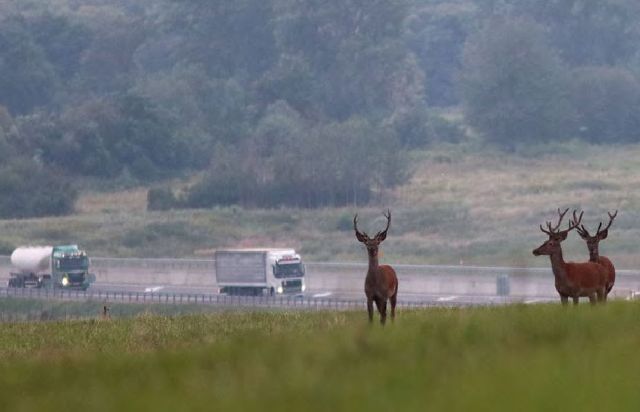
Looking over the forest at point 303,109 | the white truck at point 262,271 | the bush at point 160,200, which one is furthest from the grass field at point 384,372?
the forest at point 303,109

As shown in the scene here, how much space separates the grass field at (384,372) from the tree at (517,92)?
154851 mm

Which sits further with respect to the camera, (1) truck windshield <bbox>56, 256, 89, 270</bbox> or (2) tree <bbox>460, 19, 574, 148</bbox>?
(2) tree <bbox>460, 19, 574, 148</bbox>

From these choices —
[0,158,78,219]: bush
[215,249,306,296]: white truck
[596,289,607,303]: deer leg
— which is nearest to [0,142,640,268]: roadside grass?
[0,158,78,219]: bush

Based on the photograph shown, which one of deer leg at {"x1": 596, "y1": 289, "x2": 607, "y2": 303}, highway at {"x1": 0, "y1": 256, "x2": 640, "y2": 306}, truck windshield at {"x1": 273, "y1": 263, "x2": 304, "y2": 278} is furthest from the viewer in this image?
truck windshield at {"x1": 273, "y1": 263, "x2": 304, "y2": 278}

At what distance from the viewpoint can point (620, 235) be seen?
5246 inches

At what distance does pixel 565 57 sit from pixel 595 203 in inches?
2202

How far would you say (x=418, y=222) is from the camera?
489ft

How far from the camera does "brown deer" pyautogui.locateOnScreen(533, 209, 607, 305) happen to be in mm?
24625

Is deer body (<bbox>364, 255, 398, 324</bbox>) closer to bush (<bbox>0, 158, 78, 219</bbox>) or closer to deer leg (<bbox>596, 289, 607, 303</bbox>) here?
deer leg (<bbox>596, 289, 607, 303</bbox>)

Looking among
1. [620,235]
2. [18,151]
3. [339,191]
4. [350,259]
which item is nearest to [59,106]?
[18,151]

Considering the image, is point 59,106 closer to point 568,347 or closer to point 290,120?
point 290,120

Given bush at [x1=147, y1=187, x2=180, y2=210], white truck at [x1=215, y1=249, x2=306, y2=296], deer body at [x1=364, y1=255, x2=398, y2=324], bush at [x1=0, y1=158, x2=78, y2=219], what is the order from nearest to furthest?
1. deer body at [x1=364, y1=255, x2=398, y2=324]
2. white truck at [x1=215, y1=249, x2=306, y2=296]
3. bush at [x1=147, y1=187, x2=180, y2=210]
4. bush at [x1=0, y1=158, x2=78, y2=219]

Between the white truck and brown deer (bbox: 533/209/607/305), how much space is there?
7864 cm

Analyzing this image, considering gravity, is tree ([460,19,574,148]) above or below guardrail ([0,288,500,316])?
above
